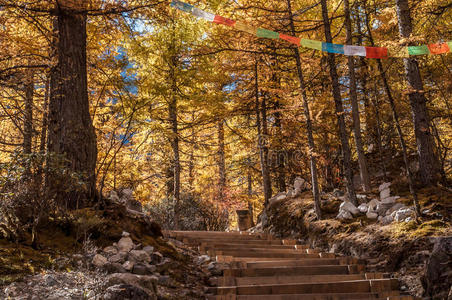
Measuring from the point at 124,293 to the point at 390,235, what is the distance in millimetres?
4661

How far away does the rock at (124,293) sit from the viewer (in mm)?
2895

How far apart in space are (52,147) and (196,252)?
3132 millimetres

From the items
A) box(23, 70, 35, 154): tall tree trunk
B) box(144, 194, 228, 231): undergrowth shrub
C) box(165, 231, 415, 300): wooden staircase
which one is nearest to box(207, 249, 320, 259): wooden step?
box(165, 231, 415, 300): wooden staircase

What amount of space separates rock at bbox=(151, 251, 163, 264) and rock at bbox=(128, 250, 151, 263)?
4.3 inches

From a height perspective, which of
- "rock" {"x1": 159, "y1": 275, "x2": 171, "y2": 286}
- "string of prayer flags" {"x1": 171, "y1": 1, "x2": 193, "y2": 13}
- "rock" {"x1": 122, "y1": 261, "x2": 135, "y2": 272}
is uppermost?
"string of prayer flags" {"x1": 171, "y1": 1, "x2": 193, "y2": 13}

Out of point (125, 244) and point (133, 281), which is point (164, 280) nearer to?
point (125, 244)

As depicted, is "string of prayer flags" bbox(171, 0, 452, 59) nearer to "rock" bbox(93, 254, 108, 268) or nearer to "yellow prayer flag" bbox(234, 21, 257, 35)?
"yellow prayer flag" bbox(234, 21, 257, 35)

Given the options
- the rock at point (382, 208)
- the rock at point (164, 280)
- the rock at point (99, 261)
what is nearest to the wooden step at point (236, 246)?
the rock at point (382, 208)

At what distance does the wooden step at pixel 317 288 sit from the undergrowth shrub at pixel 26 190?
237 centimetres

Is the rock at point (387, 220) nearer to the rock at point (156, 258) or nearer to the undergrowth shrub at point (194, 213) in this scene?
the rock at point (156, 258)

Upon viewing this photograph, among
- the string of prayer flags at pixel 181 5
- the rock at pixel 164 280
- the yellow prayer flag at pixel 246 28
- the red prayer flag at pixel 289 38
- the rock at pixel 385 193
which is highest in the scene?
the string of prayer flags at pixel 181 5

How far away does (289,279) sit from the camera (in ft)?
17.0

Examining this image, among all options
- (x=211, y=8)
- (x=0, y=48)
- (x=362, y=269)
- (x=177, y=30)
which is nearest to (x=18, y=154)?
(x=0, y=48)

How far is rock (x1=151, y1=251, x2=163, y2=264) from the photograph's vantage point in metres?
4.91
